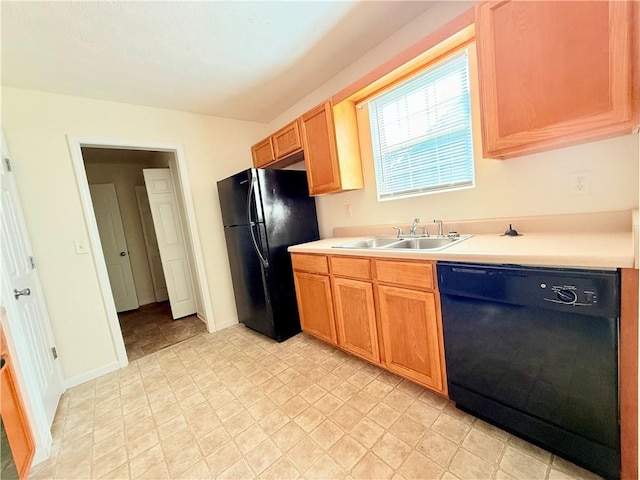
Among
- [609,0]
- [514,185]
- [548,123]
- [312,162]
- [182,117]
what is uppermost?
[182,117]

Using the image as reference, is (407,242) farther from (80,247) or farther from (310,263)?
(80,247)

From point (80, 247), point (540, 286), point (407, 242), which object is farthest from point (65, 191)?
point (540, 286)

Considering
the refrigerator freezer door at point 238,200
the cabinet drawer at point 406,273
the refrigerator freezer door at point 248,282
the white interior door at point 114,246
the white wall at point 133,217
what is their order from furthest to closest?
1. the white wall at point 133,217
2. the white interior door at point 114,246
3. the refrigerator freezer door at point 248,282
4. the refrigerator freezer door at point 238,200
5. the cabinet drawer at point 406,273

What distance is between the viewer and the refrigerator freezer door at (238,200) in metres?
2.38

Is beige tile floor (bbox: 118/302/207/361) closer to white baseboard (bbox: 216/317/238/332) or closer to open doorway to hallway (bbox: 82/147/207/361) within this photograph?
open doorway to hallway (bbox: 82/147/207/361)

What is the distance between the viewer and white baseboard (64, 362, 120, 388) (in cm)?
219

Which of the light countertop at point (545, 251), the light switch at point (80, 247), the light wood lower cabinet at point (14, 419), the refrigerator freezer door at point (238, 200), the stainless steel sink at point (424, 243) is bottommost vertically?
the light wood lower cabinet at point (14, 419)

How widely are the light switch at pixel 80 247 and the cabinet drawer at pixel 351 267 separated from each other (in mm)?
2134

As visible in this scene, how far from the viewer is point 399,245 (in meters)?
2.00

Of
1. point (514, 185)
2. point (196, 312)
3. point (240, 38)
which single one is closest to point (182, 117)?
point (240, 38)

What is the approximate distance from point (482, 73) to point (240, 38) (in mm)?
1516

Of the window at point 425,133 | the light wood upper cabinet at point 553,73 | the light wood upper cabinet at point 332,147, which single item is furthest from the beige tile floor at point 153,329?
the light wood upper cabinet at point 553,73

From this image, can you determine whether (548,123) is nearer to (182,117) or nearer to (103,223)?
(182,117)

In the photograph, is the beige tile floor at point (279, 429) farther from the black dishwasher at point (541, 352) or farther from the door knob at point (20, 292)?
the door knob at point (20, 292)
